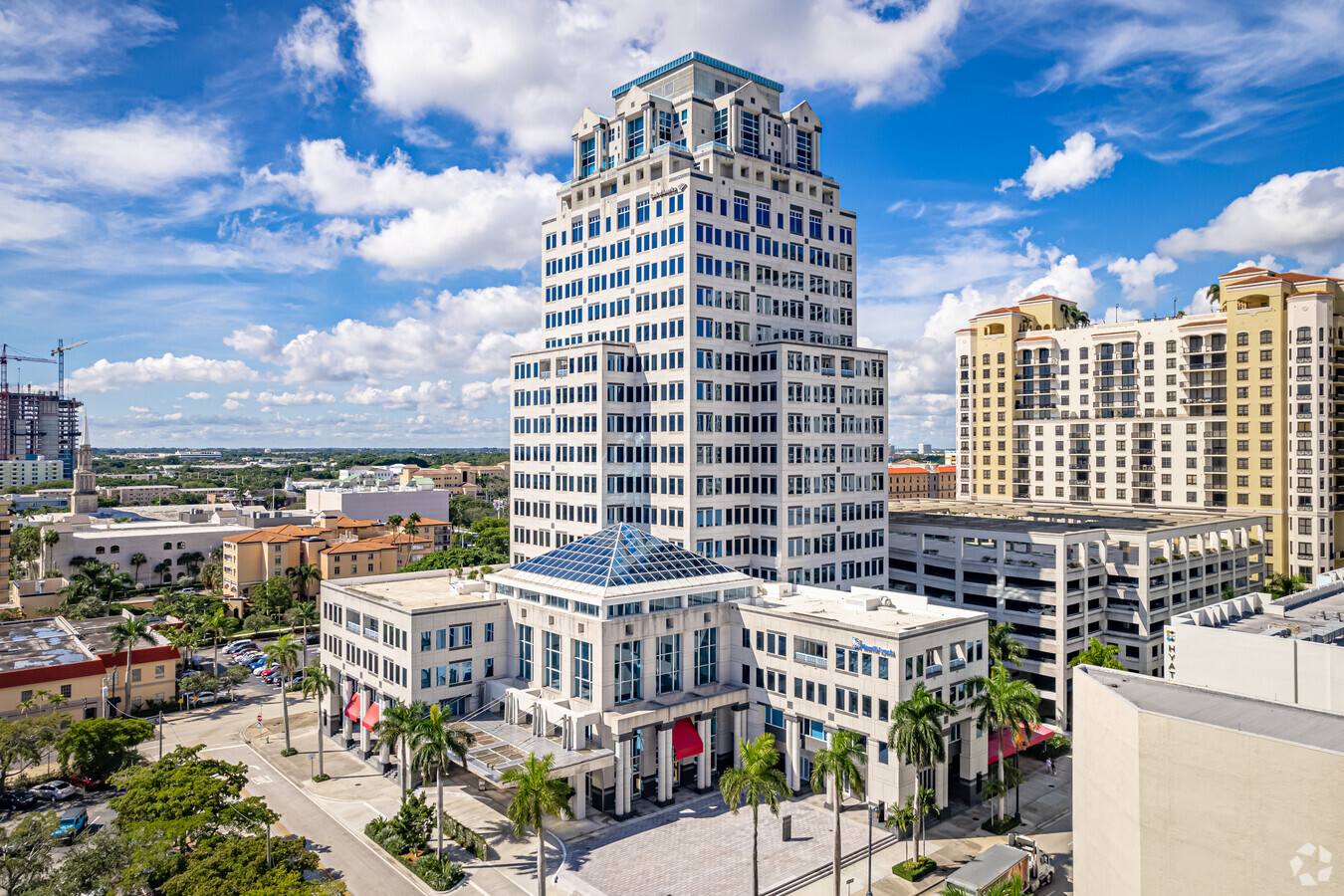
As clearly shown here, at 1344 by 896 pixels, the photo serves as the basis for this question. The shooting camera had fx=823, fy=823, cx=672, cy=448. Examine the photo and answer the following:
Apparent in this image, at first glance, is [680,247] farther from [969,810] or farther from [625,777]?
[969,810]

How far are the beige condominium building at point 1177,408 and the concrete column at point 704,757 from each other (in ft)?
369

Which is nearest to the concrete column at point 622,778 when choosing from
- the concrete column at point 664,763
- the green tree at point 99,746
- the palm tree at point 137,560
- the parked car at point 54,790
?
the concrete column at point 664,763

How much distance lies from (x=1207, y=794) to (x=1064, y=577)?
67.5m

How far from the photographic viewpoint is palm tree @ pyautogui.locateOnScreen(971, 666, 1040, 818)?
6191 cm

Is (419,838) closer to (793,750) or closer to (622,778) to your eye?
(622,778)

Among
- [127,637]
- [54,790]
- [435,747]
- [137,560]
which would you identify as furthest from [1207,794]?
[137,560]

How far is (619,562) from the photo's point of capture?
248ft

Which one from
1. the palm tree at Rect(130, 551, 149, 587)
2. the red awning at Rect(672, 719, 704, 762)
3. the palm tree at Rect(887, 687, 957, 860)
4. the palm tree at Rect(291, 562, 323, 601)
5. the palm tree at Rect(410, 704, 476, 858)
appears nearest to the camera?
the palm tree at Rect(887, 687, 957, 860)

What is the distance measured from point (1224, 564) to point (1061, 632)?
40.2m

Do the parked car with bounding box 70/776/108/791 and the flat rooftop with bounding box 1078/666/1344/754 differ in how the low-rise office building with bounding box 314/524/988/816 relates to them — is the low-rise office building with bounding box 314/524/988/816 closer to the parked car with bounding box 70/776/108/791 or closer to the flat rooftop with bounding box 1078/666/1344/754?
the parked car with bounding box 70/776/108/791

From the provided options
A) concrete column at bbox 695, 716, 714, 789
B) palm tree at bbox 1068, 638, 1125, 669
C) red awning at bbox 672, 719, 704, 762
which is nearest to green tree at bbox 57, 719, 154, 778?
red awning at bbox 672, 719, 704, 762

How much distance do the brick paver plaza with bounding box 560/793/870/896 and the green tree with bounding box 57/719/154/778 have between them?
1822 inches

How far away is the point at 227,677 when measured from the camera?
10675 cm

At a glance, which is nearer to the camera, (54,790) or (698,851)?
(698,851)
